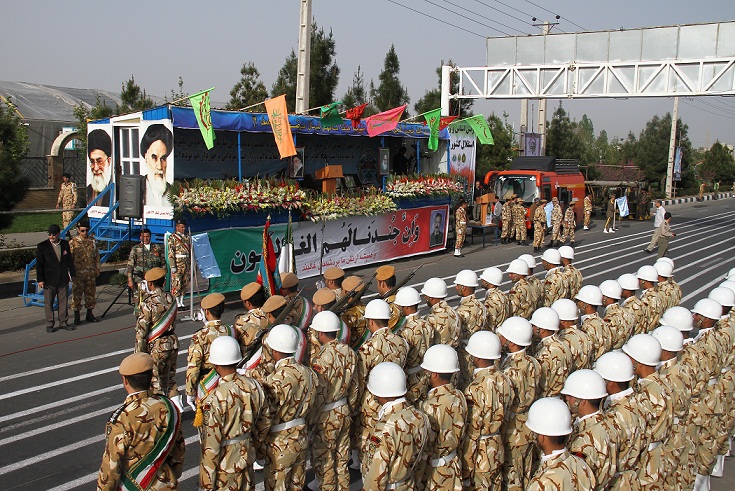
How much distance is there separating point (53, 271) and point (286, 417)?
7.45m

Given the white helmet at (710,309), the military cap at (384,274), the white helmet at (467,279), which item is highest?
the military cap at (384,274)

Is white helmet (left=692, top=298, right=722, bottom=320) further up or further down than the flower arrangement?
further down

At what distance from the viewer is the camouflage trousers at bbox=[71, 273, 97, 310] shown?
38.1 feet

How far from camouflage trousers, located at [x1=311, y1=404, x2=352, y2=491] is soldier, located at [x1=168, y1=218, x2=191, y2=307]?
7052 millimetres

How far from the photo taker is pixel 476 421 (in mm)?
4988

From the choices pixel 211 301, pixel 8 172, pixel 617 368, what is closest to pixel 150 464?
pixel 211 301

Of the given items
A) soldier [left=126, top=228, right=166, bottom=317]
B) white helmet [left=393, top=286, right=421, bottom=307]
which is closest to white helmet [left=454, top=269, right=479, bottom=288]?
white helmet [left=393, top=286, right=421, bottom=307]

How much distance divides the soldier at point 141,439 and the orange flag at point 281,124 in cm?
981

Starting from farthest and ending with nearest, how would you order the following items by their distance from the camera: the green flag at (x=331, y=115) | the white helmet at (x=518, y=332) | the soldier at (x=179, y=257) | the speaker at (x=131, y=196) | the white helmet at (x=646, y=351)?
1. the green flag at (x=331, y=115)
2. the speaker at (x=131, y=196)
3. the soldier at (x=179, y=257)
4. the white helmet at (x=518, y=332)
5. the white helmet at (x=646, y=351)

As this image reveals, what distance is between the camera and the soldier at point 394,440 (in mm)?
4367

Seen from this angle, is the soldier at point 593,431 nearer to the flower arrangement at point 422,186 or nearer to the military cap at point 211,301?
the military cap at point 211,301

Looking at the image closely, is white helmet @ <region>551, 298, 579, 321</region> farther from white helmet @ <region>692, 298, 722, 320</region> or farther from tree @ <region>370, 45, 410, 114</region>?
tree @ <region>370, 45, 410, 114</region>

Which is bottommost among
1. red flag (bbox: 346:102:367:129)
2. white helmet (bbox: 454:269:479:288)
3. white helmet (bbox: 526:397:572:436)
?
white helmet (bbox: 526:397:572:436)

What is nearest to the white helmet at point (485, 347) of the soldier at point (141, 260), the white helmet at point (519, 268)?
the white helmet at point (519, 268)
